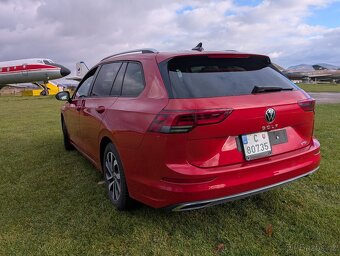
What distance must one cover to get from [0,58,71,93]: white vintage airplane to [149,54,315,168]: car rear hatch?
105ft

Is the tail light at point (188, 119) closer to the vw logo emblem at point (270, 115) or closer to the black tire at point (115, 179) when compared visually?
the vw logo emblem at point (270, 115)

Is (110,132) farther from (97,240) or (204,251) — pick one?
(204,251)

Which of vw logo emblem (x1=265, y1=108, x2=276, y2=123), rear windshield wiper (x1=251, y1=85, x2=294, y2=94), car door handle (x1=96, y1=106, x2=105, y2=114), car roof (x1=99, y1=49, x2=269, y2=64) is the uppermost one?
car roof (x1=99, y1=49, x2=269, y2=64)

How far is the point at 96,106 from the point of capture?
4.16 metres

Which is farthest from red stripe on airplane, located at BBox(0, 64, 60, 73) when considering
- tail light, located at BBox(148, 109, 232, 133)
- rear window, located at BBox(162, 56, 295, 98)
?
tail light, located at BBox(148, 109, 232, 133)

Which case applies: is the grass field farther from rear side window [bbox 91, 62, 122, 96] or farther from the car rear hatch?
rear side window [bbox 91, 62, 122, 96]

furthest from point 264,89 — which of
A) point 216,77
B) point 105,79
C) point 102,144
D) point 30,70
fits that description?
point 30,70

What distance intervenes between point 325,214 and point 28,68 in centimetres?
3316

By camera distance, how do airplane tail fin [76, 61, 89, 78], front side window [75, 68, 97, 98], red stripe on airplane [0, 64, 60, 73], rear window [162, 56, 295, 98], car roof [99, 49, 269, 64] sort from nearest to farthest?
rear window [162, 56, 295, 98], car roof [99, 49, 269, 64], front side window [75, 68, 97, 98], red stripe on airplane [0, 64, 60, 73], airplane tail fin [76, 61, 89, 78]

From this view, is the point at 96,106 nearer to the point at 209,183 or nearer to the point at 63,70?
the point at 209,183

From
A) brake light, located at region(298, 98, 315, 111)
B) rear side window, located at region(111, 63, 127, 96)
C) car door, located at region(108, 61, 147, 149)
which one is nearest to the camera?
car door, located at region(108, 61, 147, 149)

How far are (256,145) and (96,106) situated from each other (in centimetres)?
206

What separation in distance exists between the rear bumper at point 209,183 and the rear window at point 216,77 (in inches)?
24.7

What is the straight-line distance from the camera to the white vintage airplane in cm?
3238
